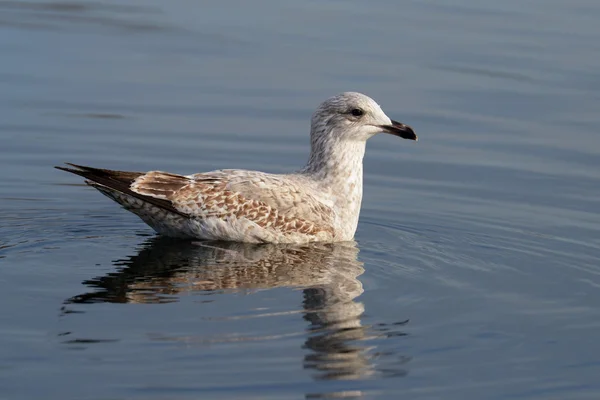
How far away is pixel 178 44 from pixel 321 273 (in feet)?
28.1

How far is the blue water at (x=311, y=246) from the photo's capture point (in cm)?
884

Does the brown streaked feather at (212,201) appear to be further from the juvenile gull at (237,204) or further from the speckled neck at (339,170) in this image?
the speckled neck at (339,170)

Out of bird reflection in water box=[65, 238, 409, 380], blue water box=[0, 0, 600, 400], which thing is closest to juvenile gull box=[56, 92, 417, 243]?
bird reflection in water box=[65, 238, 409, 380]

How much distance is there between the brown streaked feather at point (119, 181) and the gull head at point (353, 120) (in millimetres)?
A: 1658

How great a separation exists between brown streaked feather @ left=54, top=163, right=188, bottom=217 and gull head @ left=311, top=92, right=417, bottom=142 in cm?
166

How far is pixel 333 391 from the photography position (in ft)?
27.6

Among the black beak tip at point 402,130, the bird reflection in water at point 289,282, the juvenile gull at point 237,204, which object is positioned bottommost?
the bird reflection in water at point 289,282

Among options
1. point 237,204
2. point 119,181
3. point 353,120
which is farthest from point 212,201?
point 353,120

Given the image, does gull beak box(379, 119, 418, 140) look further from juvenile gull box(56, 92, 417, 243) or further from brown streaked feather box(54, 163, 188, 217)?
brown streaked feather box(54, 163, 188, 217)

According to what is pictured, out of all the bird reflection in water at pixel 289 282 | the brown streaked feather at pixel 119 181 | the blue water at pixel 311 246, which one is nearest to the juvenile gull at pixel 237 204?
the brown streaked feather at pixel 119 181

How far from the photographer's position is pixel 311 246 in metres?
12.1

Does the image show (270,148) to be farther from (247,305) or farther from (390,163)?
(247,305)

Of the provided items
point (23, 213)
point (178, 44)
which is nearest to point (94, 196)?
point (23, 213)

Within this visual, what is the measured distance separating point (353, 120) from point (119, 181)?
2220 mm
